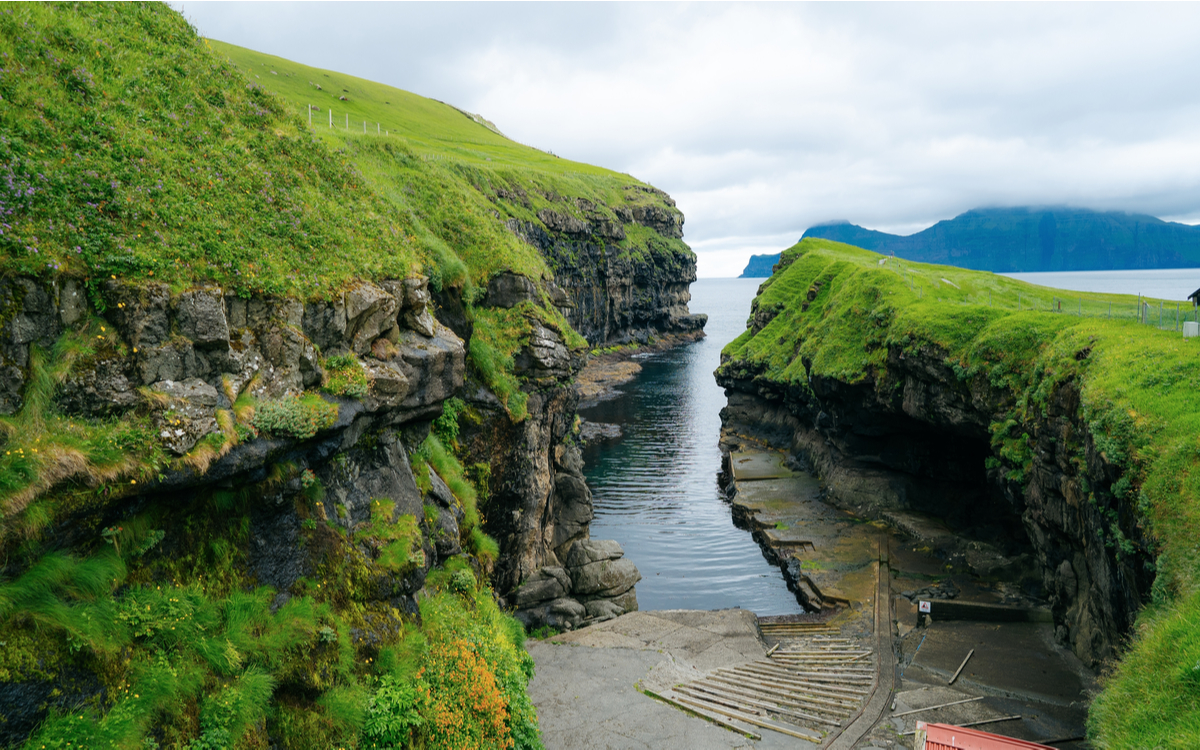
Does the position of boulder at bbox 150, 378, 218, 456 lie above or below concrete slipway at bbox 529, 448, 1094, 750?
above

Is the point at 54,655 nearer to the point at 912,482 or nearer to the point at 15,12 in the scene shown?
the point at 15,12

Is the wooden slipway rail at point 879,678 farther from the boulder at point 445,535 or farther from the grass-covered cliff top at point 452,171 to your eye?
the grass-covered cliff top at point 452,171

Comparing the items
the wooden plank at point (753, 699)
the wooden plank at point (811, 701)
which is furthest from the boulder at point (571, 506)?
the wooden plank at point (811, 701)

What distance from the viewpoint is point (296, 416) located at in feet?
51.8

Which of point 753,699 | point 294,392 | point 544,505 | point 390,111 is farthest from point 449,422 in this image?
point 390,111

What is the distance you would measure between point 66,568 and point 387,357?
9.82 meters

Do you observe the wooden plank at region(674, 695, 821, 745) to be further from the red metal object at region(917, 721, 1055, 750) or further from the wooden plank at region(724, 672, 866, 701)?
the red metal object at region(917, 721, 1055, 750)

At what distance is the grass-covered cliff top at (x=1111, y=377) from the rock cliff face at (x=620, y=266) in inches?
2319

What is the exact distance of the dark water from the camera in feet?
148

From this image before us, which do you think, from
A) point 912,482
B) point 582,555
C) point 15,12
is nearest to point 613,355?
point 912,482

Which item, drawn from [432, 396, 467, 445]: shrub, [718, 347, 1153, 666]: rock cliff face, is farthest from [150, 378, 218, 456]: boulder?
[718, 347, 1153, 666]: rock cliff face

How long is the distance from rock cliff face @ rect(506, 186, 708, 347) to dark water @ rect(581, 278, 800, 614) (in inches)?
1186

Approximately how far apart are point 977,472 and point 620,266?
4064 inches

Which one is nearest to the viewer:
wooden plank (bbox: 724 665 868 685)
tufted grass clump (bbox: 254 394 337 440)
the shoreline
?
tufted grass clump (bbox: 254 394 337 440)
